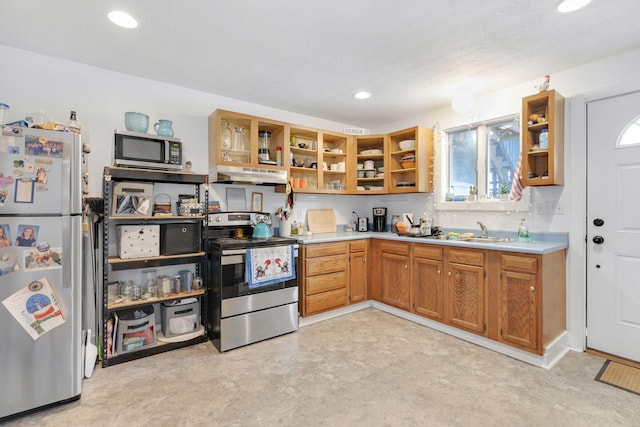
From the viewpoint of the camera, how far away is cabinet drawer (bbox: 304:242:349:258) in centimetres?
334

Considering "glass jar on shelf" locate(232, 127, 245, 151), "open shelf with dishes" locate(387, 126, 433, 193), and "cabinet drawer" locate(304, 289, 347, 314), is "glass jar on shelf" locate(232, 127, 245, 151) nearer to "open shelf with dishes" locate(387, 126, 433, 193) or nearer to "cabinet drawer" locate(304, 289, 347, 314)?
"cabinet drawer" locate(304, 289, 347, 314)

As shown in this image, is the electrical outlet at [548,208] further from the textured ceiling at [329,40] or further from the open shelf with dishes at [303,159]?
the open shelf with dishes at [303,159]

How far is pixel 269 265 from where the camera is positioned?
9.82 feet

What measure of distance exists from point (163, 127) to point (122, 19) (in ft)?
3.10

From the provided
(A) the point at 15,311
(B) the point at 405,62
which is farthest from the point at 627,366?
(A) the point at 15,311

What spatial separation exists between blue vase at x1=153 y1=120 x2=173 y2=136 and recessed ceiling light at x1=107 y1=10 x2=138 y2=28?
86cm

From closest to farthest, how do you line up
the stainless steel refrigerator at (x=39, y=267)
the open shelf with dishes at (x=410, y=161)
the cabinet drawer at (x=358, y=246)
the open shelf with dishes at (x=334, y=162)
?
the stainless steel refrigerator at (x=39, y=267) → the cabinet drawer at (x=358, y=246) → the open shelf with dishes at (x=410, y=161) → the open shelf with dishes at (x=334, y=162)

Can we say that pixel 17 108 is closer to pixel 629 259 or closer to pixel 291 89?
pixel 291 89

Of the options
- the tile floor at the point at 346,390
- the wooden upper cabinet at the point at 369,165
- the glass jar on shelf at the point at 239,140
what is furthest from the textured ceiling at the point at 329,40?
the tile floor at the point at 346,390

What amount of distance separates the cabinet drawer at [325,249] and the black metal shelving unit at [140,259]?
1.06 metres

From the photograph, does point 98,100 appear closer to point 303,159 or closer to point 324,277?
point 303,159

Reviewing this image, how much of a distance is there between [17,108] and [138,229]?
1.29 m

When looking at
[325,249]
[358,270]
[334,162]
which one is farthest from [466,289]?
[334,162]

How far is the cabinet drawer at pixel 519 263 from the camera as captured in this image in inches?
97.4
